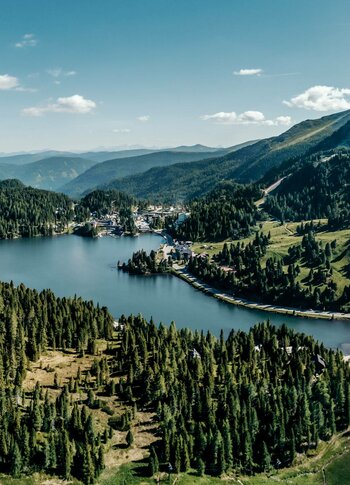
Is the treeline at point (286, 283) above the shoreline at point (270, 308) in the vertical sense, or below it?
above

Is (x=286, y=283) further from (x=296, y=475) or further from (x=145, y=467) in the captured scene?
(x=145, y=467)

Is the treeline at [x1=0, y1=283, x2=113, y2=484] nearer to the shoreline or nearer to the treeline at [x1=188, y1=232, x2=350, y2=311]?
the shoreline

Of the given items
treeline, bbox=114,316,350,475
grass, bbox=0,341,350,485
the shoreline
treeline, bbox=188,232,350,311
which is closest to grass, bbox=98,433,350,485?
grass, bbox=0,341,350,485

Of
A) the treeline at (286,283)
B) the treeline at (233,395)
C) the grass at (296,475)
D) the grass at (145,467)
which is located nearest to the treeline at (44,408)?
the grass at (145,467)

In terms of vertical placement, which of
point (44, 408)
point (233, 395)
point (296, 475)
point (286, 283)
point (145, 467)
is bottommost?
point (296, 475)

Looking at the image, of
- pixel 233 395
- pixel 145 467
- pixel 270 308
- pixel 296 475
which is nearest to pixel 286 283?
pixel 270 308

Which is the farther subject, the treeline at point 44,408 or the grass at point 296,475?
the treeline at point 44,408

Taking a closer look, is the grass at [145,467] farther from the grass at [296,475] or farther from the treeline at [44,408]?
the treeline at [44,408]
